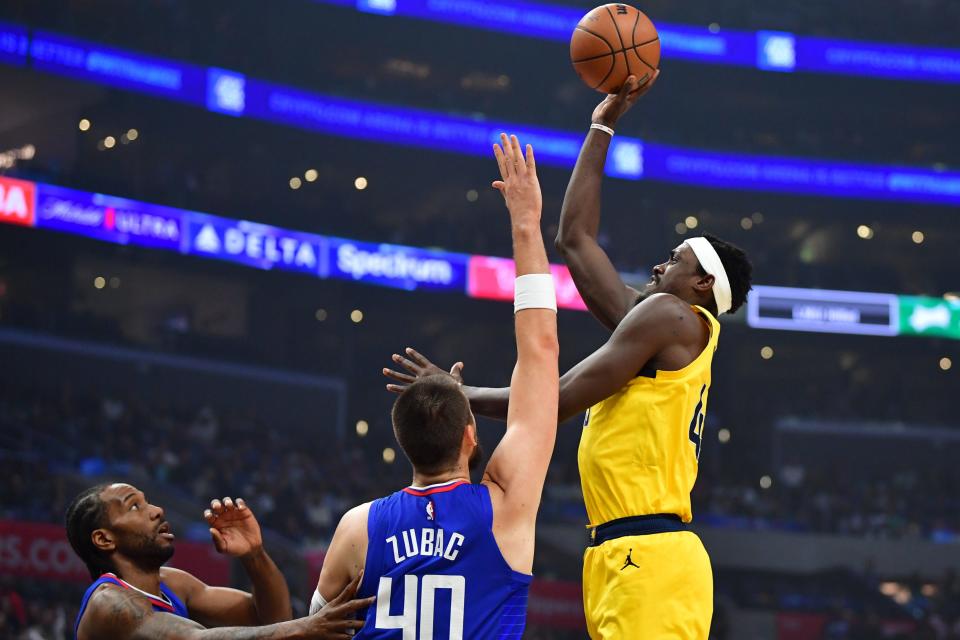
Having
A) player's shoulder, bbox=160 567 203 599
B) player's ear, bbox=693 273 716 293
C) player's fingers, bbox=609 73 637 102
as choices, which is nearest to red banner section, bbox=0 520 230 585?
player's shoulder, bbox=160 567 203 599

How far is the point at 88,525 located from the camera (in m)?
4.20

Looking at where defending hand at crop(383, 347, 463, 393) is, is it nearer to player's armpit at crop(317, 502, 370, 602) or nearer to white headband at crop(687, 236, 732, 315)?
player's armpit at crop(317, 502, 370, 602)

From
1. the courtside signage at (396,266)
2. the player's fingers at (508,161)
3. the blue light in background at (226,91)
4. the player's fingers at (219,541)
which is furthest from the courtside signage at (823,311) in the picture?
the player's fingers at (508,161)

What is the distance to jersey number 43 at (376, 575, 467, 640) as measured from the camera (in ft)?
9.76

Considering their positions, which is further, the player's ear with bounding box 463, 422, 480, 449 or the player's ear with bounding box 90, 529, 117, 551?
the player's ear with bounding box 90, 529, 117, 551

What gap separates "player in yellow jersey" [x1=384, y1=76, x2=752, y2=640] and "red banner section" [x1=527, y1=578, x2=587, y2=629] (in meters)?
15.8

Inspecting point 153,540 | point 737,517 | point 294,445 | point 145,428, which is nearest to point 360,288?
point 294,445

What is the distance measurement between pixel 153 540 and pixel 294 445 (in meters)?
20.4

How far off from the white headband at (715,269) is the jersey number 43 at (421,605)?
5.44 ft

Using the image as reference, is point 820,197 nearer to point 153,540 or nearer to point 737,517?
point 737,517

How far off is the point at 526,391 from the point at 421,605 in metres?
0.65

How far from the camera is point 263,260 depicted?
25.2 m

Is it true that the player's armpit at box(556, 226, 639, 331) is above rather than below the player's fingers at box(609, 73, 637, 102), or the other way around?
below

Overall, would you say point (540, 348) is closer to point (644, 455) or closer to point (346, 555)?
point (346, 555)
